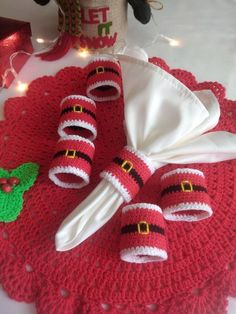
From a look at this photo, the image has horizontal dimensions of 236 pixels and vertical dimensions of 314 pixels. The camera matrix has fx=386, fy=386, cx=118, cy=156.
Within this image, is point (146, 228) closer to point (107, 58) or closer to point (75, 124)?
point (75, 124)

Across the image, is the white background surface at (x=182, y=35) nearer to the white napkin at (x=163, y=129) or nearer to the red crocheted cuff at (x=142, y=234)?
the white napkin at (x=163, y=129)

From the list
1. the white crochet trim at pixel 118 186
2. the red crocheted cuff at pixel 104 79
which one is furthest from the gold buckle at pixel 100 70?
the white crochet trim at pixel 118 186

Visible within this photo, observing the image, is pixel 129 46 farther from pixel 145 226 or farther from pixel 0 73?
pixel 145 226

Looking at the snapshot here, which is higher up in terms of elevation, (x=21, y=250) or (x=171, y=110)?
(x=171, y=110)

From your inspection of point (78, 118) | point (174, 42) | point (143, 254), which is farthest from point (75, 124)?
point (174, 42)

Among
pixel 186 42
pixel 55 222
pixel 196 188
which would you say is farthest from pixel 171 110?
pixel 186 42

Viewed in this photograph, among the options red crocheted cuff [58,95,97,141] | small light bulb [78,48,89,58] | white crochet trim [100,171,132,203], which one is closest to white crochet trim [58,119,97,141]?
red crocheted cuff [58,95,97,141]

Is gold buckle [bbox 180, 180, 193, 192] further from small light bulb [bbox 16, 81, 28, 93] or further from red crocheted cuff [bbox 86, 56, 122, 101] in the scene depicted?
small light bulb [bbox 16, 81, 28, 93]
